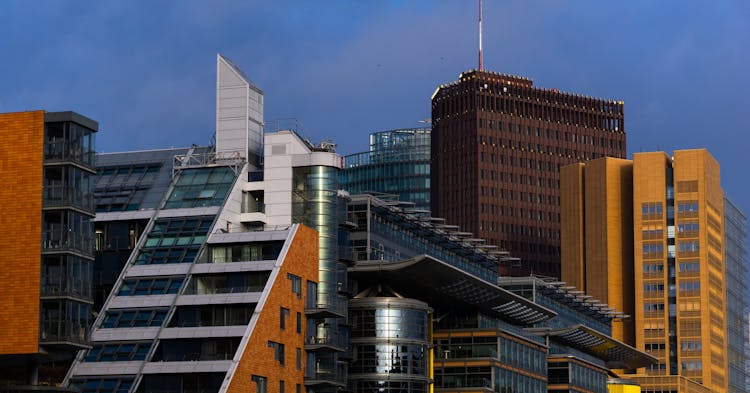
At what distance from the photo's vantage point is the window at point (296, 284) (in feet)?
433

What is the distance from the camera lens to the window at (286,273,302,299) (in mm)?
132125

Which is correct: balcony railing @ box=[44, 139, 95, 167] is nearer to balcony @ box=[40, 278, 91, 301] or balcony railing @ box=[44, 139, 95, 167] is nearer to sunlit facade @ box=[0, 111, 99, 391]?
sunlit facade @ box=[0, 111, 99, 391]

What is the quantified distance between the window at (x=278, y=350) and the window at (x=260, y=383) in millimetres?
2444

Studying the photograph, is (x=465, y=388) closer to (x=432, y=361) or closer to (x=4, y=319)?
(x=432, y=361)

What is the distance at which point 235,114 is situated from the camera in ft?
464

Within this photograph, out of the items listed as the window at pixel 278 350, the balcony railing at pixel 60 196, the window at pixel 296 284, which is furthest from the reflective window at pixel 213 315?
the balcony railing at pixel 60 196

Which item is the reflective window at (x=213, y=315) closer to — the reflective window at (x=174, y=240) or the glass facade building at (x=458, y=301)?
the reflective window at (x=174, y=240)

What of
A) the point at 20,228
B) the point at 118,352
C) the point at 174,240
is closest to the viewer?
the point at 20,228

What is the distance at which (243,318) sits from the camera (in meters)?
129

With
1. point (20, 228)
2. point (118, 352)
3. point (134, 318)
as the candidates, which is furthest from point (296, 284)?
point (20, 228)

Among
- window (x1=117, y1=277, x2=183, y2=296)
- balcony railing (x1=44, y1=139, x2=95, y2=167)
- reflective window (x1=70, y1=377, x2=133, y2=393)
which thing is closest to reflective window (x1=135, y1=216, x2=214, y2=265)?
window (x1=117, y1=277, x2=183, y2=296)

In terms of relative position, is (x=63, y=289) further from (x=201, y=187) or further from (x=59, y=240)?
(x=201, y=187)

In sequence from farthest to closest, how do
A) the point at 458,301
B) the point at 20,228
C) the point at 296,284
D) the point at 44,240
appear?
the point at 458,301
the point at 296,284
the point at 44,240
the point at 20,228

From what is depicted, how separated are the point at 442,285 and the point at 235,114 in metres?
28.5
